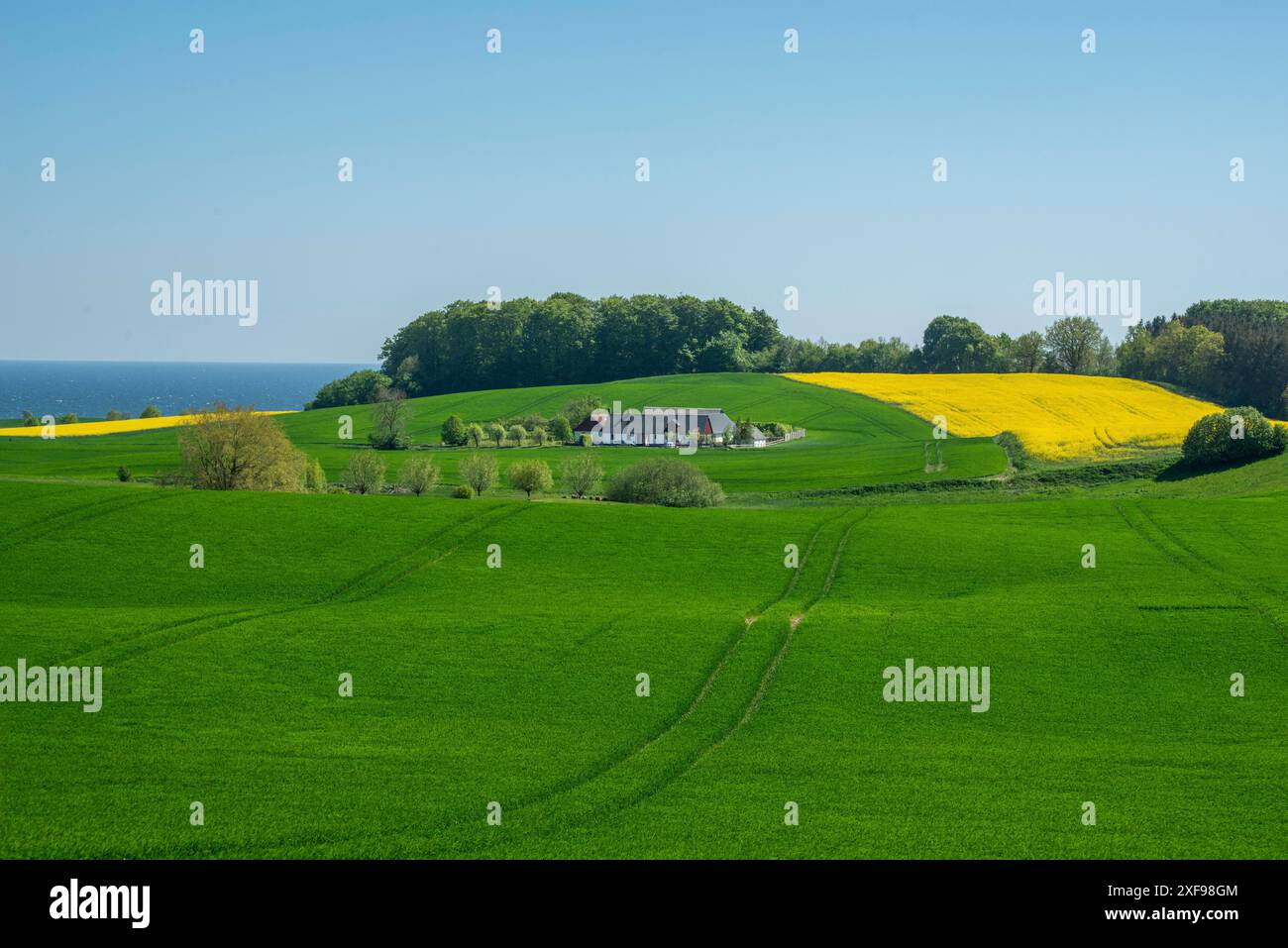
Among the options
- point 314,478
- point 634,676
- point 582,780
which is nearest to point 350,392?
point 314,478

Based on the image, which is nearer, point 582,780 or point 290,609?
point 582,780

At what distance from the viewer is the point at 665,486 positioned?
211 ft

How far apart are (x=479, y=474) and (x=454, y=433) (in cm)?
3578

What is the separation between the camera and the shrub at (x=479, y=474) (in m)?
71.8

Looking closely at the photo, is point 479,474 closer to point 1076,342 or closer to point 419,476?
point 419,476

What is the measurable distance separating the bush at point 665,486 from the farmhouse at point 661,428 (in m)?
38.6

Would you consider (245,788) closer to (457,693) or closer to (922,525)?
(457,693)

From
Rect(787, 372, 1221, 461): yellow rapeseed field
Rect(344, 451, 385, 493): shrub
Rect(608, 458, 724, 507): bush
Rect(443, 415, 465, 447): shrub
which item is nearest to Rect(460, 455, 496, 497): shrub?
Rect(344, 451, 385, 493): shrub

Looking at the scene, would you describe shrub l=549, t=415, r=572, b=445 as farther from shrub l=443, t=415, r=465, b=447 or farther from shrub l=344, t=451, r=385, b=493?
shrub l=344, t=451, r=385, b=493

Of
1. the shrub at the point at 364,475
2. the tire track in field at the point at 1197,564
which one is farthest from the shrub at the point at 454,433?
the tire track in field at the point at 1197,564

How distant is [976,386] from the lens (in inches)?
5251

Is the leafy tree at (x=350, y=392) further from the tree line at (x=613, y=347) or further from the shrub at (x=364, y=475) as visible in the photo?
the shrub at (x=364, y=475)

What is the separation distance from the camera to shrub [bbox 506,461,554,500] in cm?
7025

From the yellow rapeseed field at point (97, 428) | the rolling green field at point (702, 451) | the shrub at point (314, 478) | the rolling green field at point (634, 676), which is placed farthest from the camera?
the yellow rapeseed field at point (97, 428)
